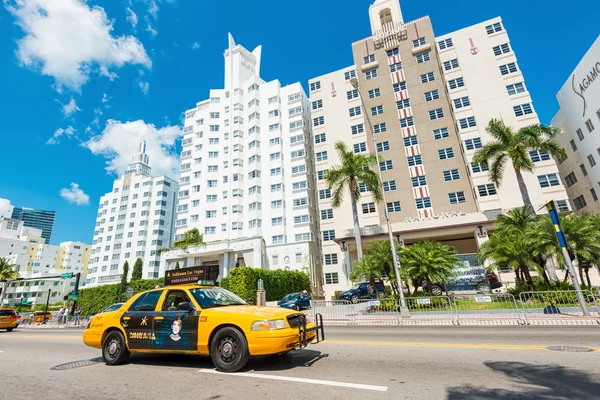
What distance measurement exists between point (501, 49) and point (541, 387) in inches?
1944

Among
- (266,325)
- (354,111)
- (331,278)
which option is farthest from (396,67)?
(266,325)

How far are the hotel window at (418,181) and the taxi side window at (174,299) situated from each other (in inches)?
1508

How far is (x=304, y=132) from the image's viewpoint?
54.1m

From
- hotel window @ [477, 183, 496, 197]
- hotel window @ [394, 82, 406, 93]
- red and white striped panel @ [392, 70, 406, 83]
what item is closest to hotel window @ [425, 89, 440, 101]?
hotel window @ [394, 82, 406, 93]

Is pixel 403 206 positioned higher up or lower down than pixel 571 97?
lower down

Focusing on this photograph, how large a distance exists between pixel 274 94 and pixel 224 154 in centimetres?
1508

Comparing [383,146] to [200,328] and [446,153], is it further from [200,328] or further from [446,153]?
[200,328]

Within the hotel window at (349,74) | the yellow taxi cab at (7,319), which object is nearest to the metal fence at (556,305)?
the yellow taxi cab at (7,319)

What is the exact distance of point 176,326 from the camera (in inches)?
242

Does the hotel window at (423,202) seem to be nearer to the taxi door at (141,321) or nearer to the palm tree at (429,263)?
the palm tree at (429,263)

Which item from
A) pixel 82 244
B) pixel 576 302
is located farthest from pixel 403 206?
pixel 82 244

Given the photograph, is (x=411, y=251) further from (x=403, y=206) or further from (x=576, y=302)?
(x=403, y=206)

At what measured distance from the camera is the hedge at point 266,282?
2981 centimetres

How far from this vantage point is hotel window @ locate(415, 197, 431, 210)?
3898 cm
